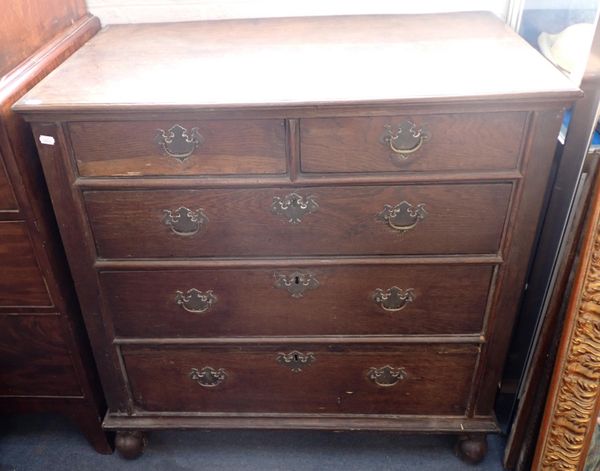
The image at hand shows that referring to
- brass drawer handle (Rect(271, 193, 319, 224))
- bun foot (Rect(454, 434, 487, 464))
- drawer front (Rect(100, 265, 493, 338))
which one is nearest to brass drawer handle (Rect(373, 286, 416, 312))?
drawer front (Rect(100, 265, 493, 338))

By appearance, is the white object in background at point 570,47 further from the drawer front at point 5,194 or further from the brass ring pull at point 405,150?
the drawer front at point 5,194

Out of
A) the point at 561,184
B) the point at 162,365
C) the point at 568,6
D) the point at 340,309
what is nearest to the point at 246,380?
the point at 162,365

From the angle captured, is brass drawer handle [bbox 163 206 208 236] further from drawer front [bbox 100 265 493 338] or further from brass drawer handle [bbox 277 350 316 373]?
brass drawer handle [bbox 277 350 316 373]

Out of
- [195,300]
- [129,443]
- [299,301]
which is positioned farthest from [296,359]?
[129,443]

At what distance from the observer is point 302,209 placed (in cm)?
114

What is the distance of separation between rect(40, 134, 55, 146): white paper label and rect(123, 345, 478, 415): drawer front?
50cm

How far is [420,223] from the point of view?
3.78ft

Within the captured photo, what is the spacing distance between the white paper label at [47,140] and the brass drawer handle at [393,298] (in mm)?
691

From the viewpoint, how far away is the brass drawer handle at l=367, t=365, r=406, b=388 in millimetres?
1362

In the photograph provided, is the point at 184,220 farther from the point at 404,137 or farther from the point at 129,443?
the point at 129,443

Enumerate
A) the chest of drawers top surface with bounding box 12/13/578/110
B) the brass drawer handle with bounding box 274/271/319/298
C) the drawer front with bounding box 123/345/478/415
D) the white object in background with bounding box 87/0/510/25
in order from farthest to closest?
1. the white object in background with bounding box 87/0/510/25
2. the drawer front with bounding box 123/345/478/415
3. the brass drawer handle with bounding box 274/271/319/298
4. the chest of drawers top surface with bounding box 12/13/578/110

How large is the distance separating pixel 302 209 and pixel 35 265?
0.57 m

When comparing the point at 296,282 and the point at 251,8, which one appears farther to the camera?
the point at 251,8

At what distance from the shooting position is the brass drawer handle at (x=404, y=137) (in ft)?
3.44
